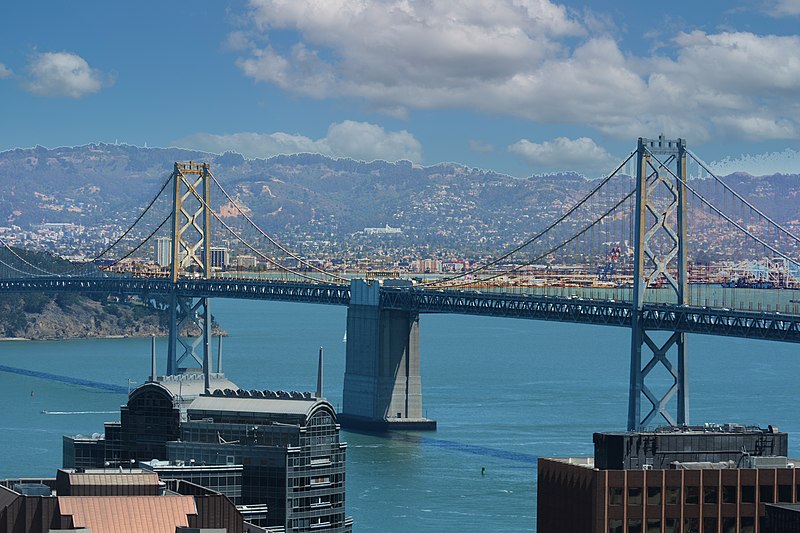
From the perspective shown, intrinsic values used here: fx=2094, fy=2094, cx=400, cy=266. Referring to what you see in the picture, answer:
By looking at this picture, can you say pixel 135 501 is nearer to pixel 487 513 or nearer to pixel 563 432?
pixel 487 513

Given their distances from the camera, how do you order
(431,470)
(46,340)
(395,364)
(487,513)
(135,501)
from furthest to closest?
1. (46,340)
2. (395,364)
3. (431,470)
4. (487,513)
5. (135,501)

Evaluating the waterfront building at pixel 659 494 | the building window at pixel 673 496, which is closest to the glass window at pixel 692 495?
the waterfront building at pixel 659 494

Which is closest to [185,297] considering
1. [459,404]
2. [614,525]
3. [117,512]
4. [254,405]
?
[459,404]

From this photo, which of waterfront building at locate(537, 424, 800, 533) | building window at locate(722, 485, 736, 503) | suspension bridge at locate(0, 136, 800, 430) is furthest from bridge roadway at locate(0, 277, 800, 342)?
building window at locate(722, 485, 736, 503)

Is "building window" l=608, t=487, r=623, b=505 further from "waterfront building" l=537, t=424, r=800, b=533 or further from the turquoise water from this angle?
the turquoise water

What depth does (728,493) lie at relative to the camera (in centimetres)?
3556

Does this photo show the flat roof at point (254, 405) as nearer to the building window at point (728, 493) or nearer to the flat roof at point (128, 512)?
the building window at point (728, 493)

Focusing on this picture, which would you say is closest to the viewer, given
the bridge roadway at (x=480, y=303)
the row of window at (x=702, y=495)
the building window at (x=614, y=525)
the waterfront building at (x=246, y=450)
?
the building window at (x=614, y=525)

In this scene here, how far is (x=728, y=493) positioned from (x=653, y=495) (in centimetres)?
136

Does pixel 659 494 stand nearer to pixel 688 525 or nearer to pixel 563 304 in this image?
pixel 688 525

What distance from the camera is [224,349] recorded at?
141750mm

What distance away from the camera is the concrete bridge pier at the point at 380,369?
285 ft

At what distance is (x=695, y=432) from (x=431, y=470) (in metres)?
31.1

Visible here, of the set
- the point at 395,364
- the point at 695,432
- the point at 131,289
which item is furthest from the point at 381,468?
the point at 131,289
